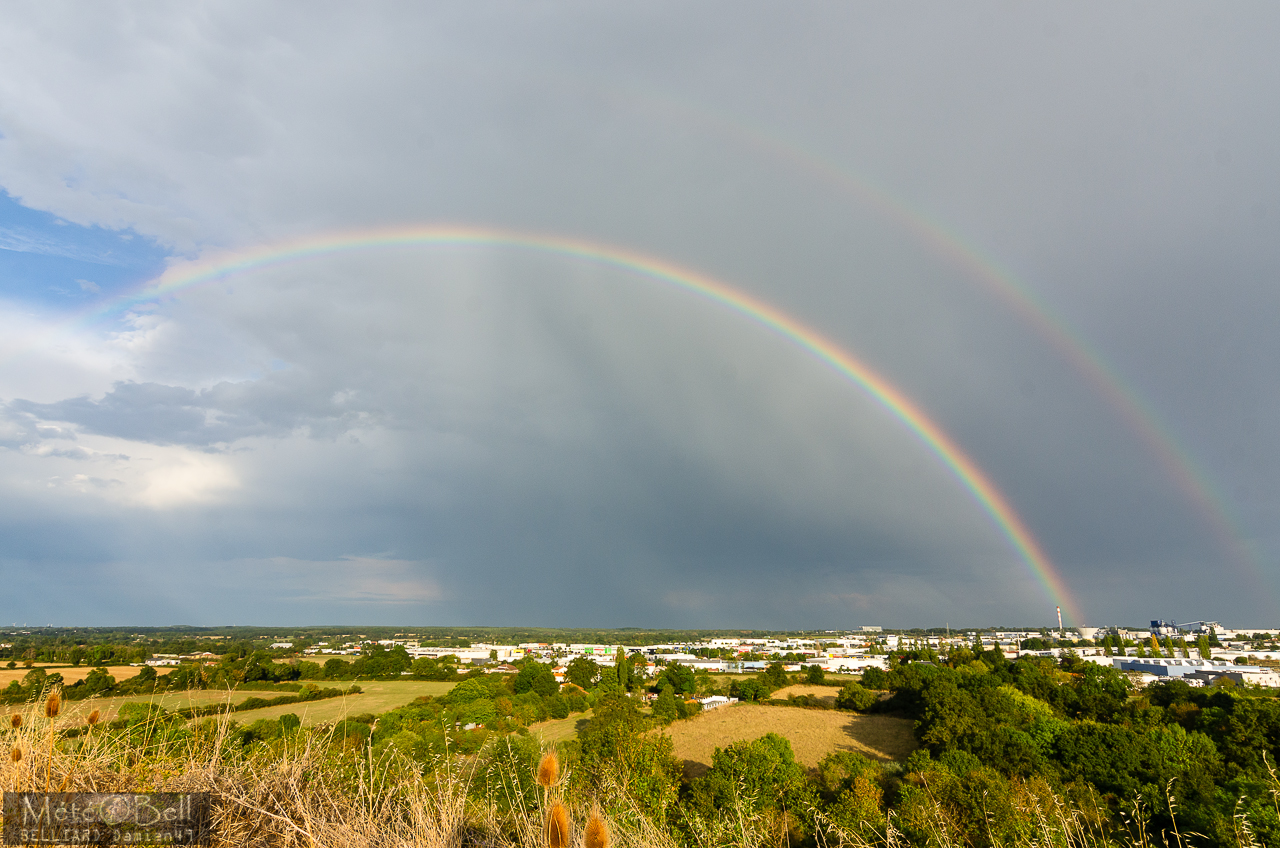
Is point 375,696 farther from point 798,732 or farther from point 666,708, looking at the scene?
point 798,732

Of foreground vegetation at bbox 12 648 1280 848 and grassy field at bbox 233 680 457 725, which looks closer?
foreground vegetation at bbox 12 648 1280 848

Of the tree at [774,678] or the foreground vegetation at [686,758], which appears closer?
the foreground vegetation at [686,758]

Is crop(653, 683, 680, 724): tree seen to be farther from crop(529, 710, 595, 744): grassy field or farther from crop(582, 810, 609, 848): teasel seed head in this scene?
crop(582, 810, 609, 848): teasel seed head

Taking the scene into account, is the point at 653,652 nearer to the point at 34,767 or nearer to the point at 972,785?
the point at 972,785

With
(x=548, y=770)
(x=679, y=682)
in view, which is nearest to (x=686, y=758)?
(x=679, y=682)

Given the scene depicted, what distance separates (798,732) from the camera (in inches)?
2122

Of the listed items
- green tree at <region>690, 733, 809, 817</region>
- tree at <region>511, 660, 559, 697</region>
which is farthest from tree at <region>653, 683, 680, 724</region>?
green tree at <region>690, 733, 809, 817</region>

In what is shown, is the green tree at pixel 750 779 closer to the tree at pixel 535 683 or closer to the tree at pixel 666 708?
the tree at pixel 666 708

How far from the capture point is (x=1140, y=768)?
30.9 m

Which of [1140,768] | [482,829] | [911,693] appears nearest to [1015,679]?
[911,693]

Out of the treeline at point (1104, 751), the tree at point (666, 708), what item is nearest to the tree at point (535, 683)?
the tree at point (666, 708)

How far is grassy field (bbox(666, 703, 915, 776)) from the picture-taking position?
4566cm

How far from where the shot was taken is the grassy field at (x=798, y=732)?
45656mm

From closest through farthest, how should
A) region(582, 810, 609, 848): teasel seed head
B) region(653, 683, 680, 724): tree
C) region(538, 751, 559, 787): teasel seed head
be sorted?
region(582, 810, 609, 848): teasel seed head, region(538, 751, 559, 787): teasel seed head, region(653, 683, 680, 724): tree
